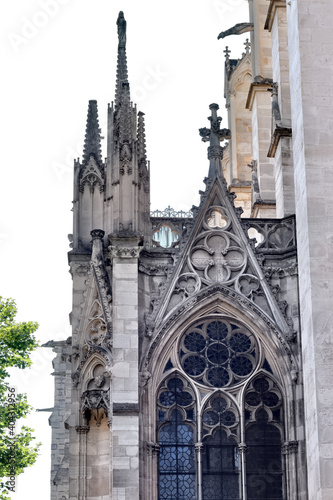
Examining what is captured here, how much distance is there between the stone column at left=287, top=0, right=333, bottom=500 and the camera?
2252 centimetres

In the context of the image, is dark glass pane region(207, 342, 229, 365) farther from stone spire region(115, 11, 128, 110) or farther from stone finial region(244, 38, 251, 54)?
stone finial region(244, 38, 251, 54)

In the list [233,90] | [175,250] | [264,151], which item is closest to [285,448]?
[175,250]

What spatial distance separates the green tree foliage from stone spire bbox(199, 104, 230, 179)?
5.09m

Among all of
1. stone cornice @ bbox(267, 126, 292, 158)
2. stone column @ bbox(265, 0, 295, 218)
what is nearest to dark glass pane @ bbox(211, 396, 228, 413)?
stone column @ bbox(265, 0, 295, 218)

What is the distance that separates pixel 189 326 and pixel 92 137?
16.1ft

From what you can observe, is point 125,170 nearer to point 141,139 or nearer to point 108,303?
point 141,139

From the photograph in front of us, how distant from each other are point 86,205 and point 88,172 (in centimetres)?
75

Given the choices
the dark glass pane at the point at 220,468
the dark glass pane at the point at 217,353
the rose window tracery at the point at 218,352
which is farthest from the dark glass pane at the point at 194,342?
the dark glass pane at the point at 220,468

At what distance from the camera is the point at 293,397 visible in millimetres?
26781

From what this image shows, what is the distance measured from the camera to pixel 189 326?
27.4 meters

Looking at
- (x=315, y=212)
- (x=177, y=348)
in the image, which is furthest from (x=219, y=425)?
(x=315, y=212)

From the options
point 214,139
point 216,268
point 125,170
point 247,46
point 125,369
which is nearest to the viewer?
point 125,369

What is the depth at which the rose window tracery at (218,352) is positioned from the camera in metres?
27.1

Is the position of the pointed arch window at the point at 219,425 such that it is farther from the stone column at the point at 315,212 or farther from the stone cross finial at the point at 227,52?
the stone cross finial at the point at 227,52
